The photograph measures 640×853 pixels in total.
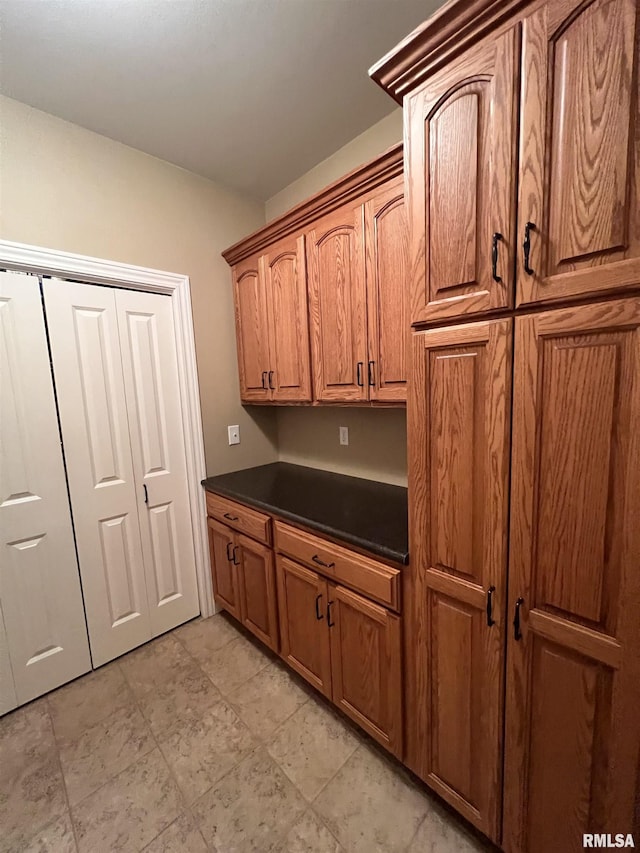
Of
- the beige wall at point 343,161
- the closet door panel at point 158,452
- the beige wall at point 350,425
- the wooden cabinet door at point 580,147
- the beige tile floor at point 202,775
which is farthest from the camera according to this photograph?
the closet door panel at point 158,452

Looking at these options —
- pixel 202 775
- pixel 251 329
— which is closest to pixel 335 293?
pixel 251 329

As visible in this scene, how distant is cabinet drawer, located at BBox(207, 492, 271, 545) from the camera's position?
67.0 inches

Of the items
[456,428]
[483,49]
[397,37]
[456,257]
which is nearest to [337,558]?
[456,428]

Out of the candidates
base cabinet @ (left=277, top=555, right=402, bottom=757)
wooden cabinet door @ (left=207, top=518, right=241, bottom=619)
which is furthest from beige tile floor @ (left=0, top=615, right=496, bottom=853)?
wooden cabinet door @ (left=207, top=518, right=241, bottom=619)

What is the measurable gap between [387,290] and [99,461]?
1.71 meters

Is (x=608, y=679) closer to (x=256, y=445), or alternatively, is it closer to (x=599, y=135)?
(x=599, y=135)

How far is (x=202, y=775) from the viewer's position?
1.32 m

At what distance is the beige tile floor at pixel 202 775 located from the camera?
3.71 feet

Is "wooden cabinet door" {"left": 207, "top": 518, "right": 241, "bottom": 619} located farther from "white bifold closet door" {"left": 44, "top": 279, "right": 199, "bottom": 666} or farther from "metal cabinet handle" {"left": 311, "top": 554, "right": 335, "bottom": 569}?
"metal cabinet handle" {"left": 311, "top": 554, "right": 335, "bottom": 569}

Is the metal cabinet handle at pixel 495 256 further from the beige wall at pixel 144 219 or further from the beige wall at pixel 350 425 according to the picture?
the beige wall at pixel 144 219

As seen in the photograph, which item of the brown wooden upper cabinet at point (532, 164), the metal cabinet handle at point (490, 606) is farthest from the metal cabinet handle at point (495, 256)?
the metal cabinet handle at point (490, 606)

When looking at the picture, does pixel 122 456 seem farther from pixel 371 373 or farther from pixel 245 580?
pixel 371 373

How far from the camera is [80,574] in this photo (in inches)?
70.3

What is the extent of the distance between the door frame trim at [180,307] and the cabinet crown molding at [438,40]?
4.84ft
